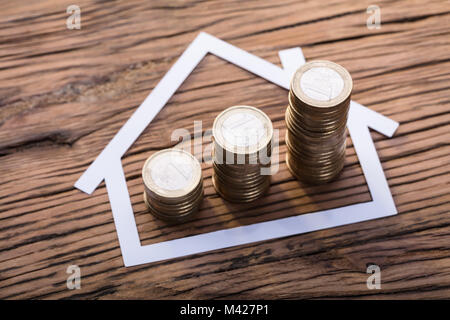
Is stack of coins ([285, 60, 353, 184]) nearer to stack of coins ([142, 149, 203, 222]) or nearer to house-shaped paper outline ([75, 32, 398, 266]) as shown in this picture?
house-shaped paper outline ([75, 32, 398, 266])

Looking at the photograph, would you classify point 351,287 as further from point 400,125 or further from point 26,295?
point 26,295

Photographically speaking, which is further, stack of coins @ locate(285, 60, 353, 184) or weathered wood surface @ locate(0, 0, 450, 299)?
weathered wood surface @ locate(0, 0, 450, 299)

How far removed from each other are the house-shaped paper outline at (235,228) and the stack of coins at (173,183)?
2.8 inches

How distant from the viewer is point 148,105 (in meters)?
1.64

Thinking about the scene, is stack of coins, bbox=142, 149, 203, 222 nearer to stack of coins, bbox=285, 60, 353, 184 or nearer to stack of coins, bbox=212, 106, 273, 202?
stack of coins, bbox=212, 106, 273, 202

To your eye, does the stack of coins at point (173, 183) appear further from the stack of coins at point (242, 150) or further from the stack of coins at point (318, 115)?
the stack of coins at point (318, 115)

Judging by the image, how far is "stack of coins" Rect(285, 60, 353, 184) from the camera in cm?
138

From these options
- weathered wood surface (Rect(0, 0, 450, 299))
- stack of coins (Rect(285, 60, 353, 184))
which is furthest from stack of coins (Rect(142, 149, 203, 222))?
stack of coins (Rect(285, 60, 353, 184))

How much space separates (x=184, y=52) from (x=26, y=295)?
0.67 metres

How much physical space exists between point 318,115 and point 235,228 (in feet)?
1.06

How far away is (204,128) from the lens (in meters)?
1.62

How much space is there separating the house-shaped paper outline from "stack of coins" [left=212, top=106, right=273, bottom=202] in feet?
0.35

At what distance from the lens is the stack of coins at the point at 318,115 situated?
1383 mm

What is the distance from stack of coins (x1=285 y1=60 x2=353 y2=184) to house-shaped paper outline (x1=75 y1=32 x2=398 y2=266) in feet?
0.35
